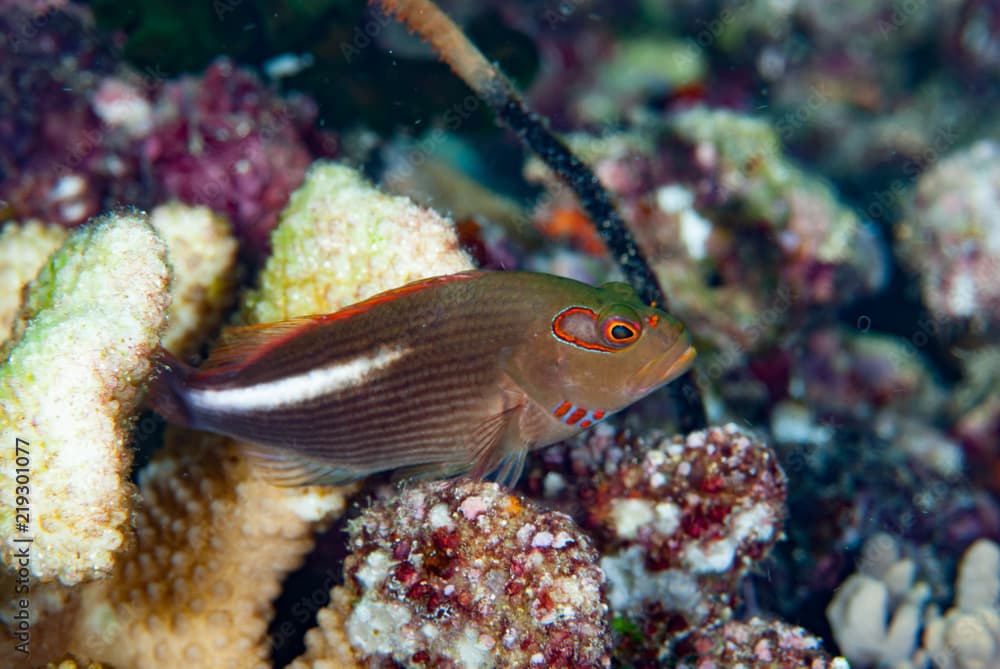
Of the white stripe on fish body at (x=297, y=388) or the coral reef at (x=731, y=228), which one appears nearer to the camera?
the white stripe on fish body at (x=297, y=388)

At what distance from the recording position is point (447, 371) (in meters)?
3.15

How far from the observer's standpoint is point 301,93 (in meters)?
5.46

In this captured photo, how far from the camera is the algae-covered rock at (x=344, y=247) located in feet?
11.6

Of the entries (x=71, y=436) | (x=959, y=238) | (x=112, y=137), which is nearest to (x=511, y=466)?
(x=71, y=436)

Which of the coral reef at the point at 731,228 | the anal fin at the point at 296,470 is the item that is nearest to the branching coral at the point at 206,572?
the anal fin at the point at 296,470

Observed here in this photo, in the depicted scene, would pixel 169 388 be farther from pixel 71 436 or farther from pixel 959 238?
pixel 959 238

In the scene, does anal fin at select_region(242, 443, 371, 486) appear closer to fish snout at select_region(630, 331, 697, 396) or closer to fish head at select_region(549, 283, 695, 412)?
fish head at select_region(549, 283, 695, 412)

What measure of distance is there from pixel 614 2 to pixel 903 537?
6145mm

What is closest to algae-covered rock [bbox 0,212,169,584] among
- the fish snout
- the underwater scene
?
the underwater scene

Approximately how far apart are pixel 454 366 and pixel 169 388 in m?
1.37

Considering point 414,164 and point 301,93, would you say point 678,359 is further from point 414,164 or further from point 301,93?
point 301,93

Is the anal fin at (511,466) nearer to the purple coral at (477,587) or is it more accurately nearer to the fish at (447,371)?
the fish at (447,371)

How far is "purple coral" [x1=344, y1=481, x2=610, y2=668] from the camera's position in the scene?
108 inches

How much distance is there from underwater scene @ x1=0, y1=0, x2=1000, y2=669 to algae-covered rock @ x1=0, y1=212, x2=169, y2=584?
1 centimetres
